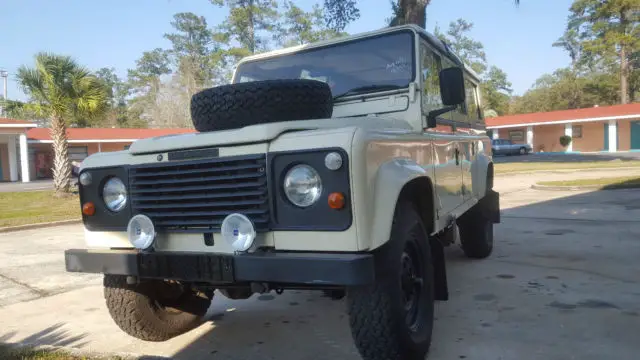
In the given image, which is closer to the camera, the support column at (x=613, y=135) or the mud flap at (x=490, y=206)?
the mud flap at (x=490, y=206)

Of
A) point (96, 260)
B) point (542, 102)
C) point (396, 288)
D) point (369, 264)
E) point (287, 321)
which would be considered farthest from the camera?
point (542, 102)

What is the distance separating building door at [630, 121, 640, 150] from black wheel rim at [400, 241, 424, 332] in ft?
139

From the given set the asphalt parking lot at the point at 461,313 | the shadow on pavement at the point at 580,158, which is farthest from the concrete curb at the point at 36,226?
the shadow on pavement at the point at 580,158

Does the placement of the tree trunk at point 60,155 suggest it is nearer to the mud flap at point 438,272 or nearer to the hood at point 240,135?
the hood at point 240,135

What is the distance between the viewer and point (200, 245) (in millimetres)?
2781

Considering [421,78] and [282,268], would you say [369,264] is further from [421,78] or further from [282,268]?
[421,78]

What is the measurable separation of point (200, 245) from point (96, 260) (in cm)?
64

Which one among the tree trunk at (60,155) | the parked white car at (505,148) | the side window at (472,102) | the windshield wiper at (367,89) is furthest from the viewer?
the parked white car at (505,148)

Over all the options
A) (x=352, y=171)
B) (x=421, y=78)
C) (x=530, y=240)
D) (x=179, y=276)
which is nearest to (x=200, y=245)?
(x=179, y=276)

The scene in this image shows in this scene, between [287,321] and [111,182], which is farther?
[287,321]

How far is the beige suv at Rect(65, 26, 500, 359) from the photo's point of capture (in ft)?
8.00

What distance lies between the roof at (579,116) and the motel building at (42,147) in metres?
26.3

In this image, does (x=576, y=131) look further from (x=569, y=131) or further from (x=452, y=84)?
(x=452, y=84)

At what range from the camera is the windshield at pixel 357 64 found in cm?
379
